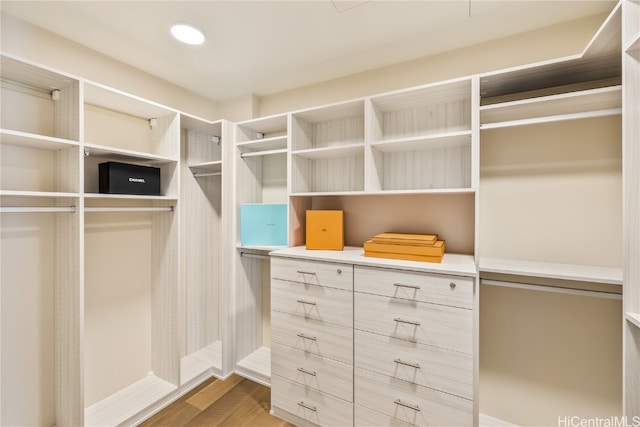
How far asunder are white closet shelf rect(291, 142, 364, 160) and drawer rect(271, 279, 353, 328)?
96 cm

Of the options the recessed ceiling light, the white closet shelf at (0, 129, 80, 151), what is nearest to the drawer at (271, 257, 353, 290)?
the white closet shelf at (0, 129, 80, 151)

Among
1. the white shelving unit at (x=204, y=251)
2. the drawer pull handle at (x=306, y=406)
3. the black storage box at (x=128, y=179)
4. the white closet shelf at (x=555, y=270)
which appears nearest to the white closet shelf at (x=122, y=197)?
the black storage box at (x=128, y=179)

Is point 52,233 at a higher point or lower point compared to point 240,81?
lower

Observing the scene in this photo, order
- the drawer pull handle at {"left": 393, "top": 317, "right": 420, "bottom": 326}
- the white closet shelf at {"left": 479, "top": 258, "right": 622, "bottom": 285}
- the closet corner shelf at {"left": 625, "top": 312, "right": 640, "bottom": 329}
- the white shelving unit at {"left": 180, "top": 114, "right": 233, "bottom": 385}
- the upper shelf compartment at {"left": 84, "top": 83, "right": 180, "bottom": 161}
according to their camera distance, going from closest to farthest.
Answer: the closet corner shelf at {"left": 625, "top": 312, "right": 640, "bottom": 329} → the white closet shelf at {"left": 479, "top": 258, "right": 622, "bottom": 285} → the drawer pull handle at {"left": 393, "top": 317, "right": 420, "bottom": 326} → the upper shelf compartment at {"left": 84, "top": 83, "right": 180, "bottom": 161} → the white shelving unit at {"left": 180, "top": 114, "right": 233, "bottom": 385}

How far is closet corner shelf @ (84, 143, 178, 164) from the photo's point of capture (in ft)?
5.49

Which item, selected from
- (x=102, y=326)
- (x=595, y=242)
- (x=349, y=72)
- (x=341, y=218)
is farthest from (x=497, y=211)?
(x=102, y=326)

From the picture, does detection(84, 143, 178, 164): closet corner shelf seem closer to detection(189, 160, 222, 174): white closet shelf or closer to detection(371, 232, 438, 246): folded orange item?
detection(189, 160, 222, 174): white closet shelf

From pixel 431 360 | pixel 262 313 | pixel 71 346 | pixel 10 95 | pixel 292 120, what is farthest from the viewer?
pixel 262 313

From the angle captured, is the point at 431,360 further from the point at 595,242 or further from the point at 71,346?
the point at 71,346

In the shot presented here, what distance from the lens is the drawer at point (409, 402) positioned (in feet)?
4.53

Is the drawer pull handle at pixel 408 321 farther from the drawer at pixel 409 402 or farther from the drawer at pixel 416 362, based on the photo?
the drawer at pixel 409 402

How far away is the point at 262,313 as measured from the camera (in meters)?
2.67

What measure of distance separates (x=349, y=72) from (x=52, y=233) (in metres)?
2.40

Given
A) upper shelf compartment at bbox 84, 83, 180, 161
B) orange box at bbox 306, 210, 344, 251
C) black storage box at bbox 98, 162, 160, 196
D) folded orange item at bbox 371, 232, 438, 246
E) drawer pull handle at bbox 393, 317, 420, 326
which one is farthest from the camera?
orange box at bbox 306, 210, 344, 251
